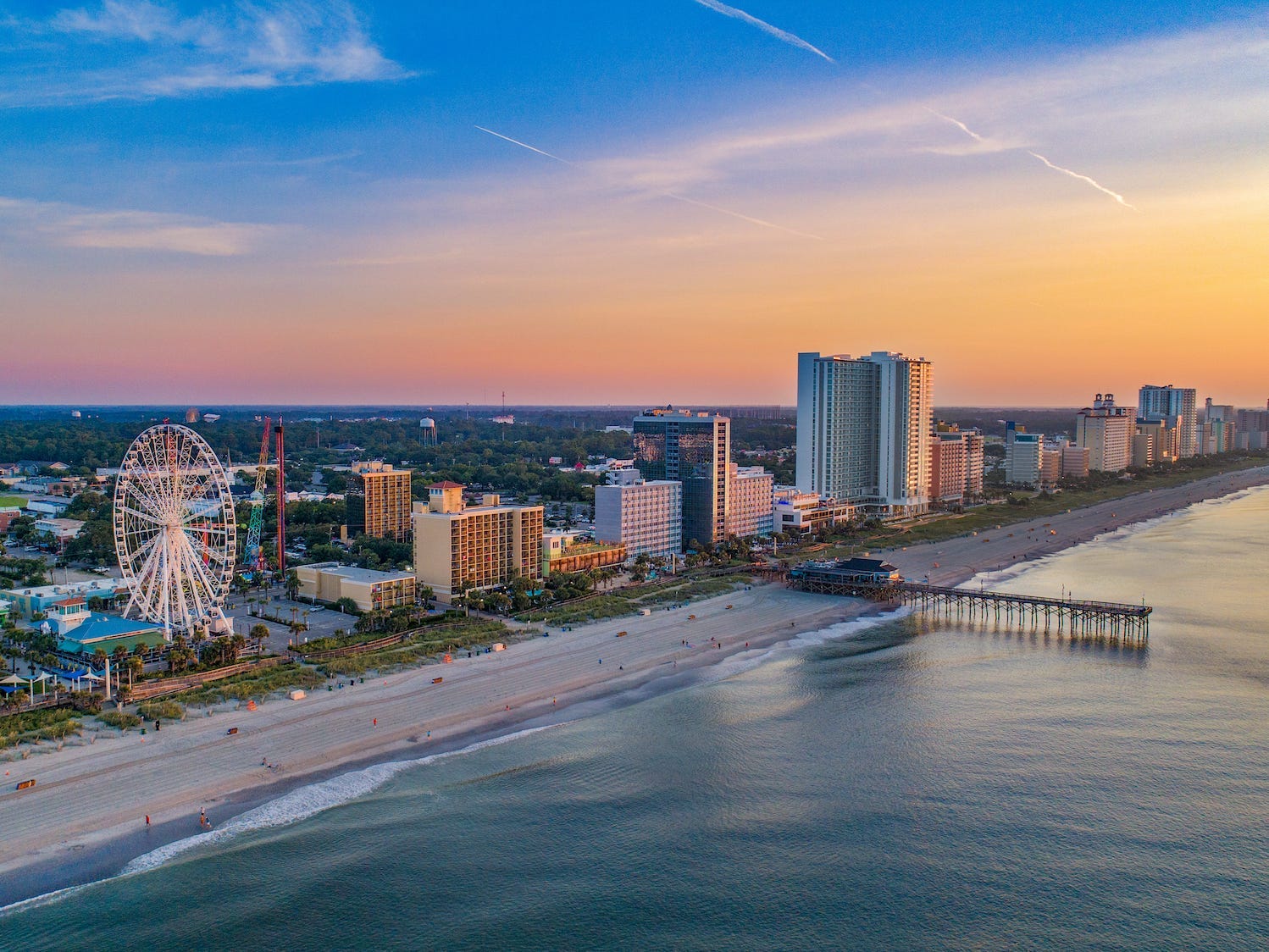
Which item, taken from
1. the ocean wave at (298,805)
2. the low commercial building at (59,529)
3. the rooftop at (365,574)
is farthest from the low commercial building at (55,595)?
the ocean wave at (298,805)

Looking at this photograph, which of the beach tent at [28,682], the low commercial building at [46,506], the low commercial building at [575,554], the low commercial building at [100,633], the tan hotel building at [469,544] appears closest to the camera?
the beach tent at [28,682]

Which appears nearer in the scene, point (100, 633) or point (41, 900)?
point (41, 900)

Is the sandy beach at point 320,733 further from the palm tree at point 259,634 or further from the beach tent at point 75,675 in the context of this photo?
the palm tree at point 259,634

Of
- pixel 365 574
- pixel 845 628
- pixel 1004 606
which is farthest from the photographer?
pixel 1004 606

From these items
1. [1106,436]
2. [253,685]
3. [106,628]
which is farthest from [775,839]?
[1106,436]

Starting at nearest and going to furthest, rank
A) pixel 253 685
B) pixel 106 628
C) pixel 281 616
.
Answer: pixel 253 685 < pixel 106 628 < pixel 281 616

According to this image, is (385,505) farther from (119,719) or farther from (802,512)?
(119,719)
